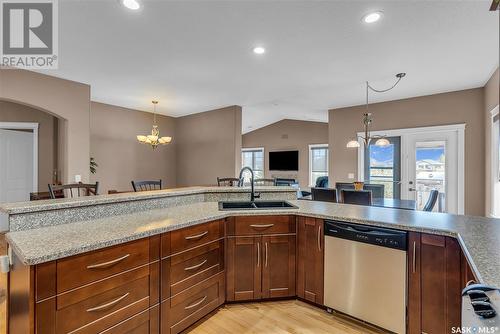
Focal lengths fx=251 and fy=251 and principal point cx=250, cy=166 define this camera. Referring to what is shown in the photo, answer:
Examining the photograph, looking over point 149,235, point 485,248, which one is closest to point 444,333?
point 485,248

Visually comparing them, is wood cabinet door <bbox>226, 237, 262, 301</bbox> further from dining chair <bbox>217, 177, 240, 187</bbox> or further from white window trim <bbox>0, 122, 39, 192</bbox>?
white window trim <bbox>0, 122, 39, 192</bbox>

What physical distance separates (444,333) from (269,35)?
2951 millimetres

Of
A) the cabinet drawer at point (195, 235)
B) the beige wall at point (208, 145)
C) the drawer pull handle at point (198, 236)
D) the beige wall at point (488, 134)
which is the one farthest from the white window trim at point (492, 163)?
the beige wall at point (208, 145)

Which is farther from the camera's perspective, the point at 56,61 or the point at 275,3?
the point at 56,61

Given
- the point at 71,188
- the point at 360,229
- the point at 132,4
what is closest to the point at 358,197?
the point at 360,229

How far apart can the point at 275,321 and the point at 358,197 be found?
6.32 feet

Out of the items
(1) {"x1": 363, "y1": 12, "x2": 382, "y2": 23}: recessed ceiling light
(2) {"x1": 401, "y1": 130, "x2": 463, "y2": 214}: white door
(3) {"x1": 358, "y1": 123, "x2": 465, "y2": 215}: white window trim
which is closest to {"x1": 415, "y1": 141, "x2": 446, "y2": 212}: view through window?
(2) {"x1": 401, "y1": 130, "x2": 463, "y2": 214}: white door

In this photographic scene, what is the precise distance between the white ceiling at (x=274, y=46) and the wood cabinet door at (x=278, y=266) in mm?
2120

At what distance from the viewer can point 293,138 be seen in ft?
29.7

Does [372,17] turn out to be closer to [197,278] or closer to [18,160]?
[197,278]

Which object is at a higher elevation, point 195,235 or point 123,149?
point 123,149

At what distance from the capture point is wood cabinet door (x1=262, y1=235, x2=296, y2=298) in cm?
238

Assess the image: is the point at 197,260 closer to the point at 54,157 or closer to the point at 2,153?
the point at 54,157

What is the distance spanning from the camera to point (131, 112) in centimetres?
620
